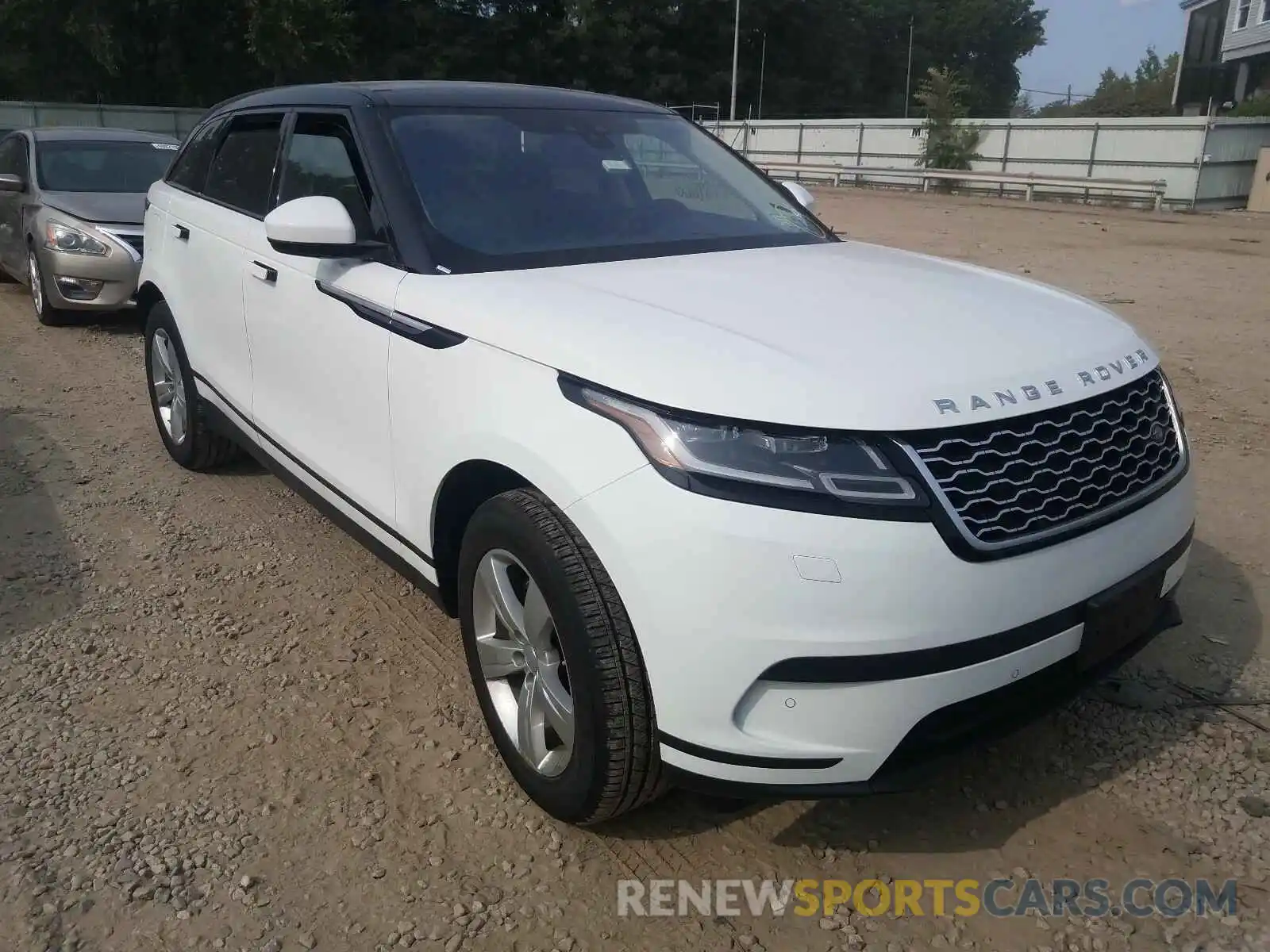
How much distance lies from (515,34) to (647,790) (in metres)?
49.8

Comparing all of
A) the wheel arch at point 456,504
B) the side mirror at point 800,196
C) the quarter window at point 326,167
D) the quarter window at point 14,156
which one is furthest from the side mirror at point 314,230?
the quarter window at point 14,156

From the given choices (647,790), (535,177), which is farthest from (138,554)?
(647,790)

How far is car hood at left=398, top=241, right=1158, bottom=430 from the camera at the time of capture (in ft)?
6.92

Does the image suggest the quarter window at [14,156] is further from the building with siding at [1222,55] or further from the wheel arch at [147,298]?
the building with siding at [1222,55]

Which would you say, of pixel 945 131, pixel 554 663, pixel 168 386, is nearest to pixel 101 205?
pixel 168 386

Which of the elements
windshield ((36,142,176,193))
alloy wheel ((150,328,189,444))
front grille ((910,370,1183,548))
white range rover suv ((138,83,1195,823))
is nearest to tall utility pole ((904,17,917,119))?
windshield ((36,142,176,193))

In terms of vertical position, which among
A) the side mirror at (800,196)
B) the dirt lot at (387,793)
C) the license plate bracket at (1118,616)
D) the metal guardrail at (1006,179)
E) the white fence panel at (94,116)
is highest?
the white fence panel at (94,116)

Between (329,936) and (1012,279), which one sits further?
(1012,279)

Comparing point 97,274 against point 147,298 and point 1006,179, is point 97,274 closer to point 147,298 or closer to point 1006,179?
point 147,298

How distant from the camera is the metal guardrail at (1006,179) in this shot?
22.5 meters

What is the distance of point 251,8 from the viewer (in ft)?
113

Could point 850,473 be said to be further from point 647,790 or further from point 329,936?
point 329,936

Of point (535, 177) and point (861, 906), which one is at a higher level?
point (535, 177)

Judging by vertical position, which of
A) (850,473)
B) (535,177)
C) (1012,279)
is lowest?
(850,473)
